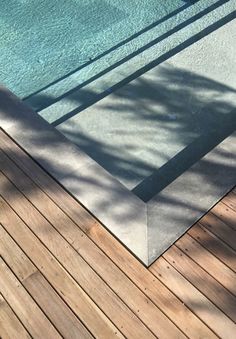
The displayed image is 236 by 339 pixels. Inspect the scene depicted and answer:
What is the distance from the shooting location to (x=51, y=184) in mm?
3107

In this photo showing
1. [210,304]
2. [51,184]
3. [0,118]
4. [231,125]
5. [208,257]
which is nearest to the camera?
[210,304]

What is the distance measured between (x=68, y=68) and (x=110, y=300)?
321cm

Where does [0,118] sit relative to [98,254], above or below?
above

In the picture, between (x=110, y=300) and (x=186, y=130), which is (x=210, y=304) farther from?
(x=186, y=130)

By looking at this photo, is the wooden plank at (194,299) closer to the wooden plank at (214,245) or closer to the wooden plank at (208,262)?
the wooden plank at (208,262)

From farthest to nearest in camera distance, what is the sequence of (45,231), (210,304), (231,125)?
Result: 1. (231,125)
2. (45,231)
3. (210,304)

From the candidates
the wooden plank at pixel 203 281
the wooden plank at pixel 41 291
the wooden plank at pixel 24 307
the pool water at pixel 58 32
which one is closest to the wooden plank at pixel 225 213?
the wooden plank at pixel 203 281

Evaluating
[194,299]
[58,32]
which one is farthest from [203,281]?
[58,32]

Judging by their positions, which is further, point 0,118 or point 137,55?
point 137,55

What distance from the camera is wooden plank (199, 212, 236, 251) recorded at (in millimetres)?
2719

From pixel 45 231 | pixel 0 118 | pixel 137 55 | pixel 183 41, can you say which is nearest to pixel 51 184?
pixel 45 231

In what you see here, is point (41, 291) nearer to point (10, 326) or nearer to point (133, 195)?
point (10, 326)

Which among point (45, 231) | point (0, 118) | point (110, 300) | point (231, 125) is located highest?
point (0, 118)

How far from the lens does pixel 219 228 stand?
2.77 meters
